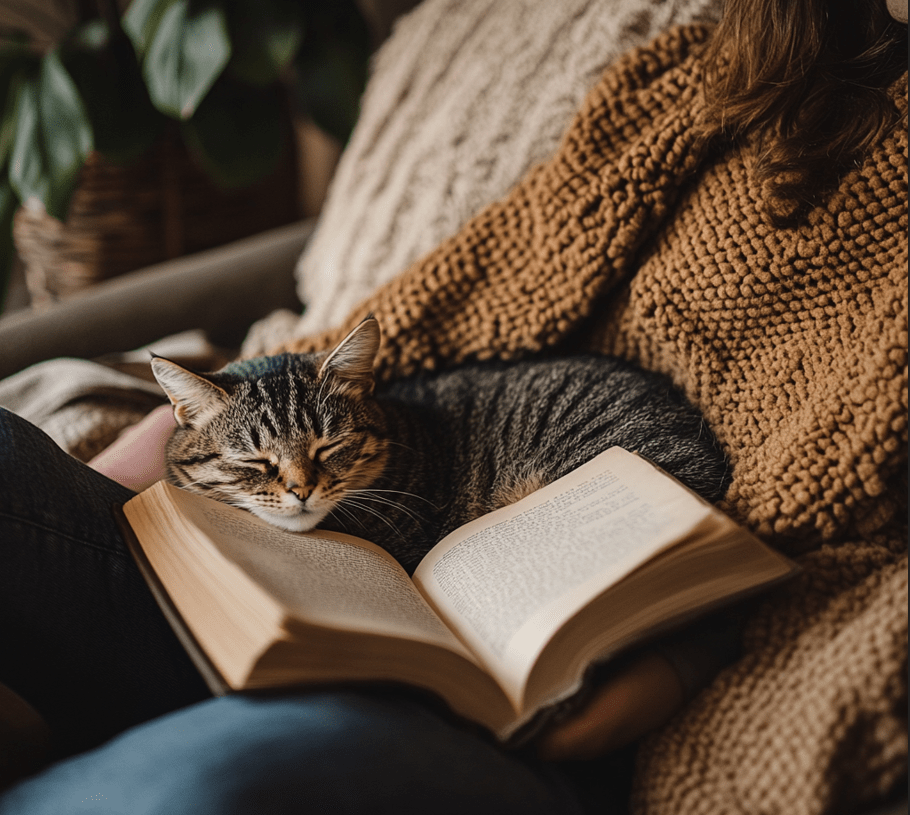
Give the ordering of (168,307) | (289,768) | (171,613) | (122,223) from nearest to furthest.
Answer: (289,768) < (171,613) < (168,307) < (122,223)

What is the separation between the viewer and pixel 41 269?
1644 mm

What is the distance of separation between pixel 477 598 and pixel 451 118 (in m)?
0.81

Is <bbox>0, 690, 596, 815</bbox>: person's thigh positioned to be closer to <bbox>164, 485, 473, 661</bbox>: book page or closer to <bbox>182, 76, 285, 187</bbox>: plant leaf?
<bbox>164, 485, 473, 661</bbox>: book page

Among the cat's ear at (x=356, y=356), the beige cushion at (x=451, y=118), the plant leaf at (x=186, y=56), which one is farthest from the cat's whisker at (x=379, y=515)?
the plant leaf at (x=186, y=56)

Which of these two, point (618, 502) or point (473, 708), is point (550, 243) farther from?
point (473, 708)

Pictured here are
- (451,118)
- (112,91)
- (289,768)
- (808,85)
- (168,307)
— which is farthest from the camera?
(112,91)

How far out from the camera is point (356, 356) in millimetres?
822

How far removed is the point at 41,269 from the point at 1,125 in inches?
15.8

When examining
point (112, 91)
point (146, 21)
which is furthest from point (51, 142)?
point (146, 21)

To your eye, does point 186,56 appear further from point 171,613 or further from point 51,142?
point 171,613

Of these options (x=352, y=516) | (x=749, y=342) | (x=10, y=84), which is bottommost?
(x=352, y=516)

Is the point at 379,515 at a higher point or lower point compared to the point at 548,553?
lower

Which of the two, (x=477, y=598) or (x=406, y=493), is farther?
(x=406, y=493)

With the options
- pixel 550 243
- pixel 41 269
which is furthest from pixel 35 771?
pixel 41 269
